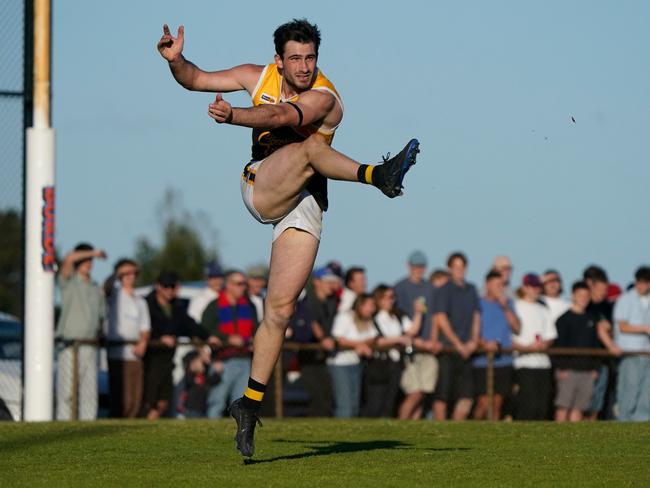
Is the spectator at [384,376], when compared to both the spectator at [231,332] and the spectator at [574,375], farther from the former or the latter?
the spectator at [574,375]

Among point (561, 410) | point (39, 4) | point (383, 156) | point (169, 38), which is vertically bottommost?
point (561, 410)

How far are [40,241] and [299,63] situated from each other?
6817 mm

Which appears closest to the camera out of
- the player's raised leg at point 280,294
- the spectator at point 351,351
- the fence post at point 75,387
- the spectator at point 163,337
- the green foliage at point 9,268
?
the player's raised leg at point 280,294

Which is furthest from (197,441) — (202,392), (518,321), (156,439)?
(518,321)

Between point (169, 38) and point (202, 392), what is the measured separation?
7754mm

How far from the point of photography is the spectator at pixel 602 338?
51.1 ft

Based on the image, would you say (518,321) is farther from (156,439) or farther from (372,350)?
(156,439)

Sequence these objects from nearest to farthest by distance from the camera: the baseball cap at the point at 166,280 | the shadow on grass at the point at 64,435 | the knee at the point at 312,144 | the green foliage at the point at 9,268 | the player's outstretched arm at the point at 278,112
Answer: the player's outstretched arm at the point at 278,112 < the knee at the point at 312,144 < the shadow on grass at the point at 64,435 < the baseball cap at the point at 166,280 < the green foliage at the point at 9,268

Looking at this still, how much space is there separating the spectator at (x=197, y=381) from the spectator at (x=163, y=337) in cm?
25

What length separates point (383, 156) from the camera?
775 centimetres

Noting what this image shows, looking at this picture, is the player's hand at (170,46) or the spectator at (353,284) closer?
the player's hand at (170,46)

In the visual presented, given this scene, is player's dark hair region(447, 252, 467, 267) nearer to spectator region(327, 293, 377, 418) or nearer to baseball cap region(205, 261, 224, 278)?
spectator region(327, 293, 377, 418)

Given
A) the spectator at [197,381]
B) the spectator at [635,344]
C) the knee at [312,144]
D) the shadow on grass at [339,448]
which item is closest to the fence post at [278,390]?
the spectator at [197,381]

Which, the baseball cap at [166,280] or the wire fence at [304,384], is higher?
the baseball cap at [166,280]
